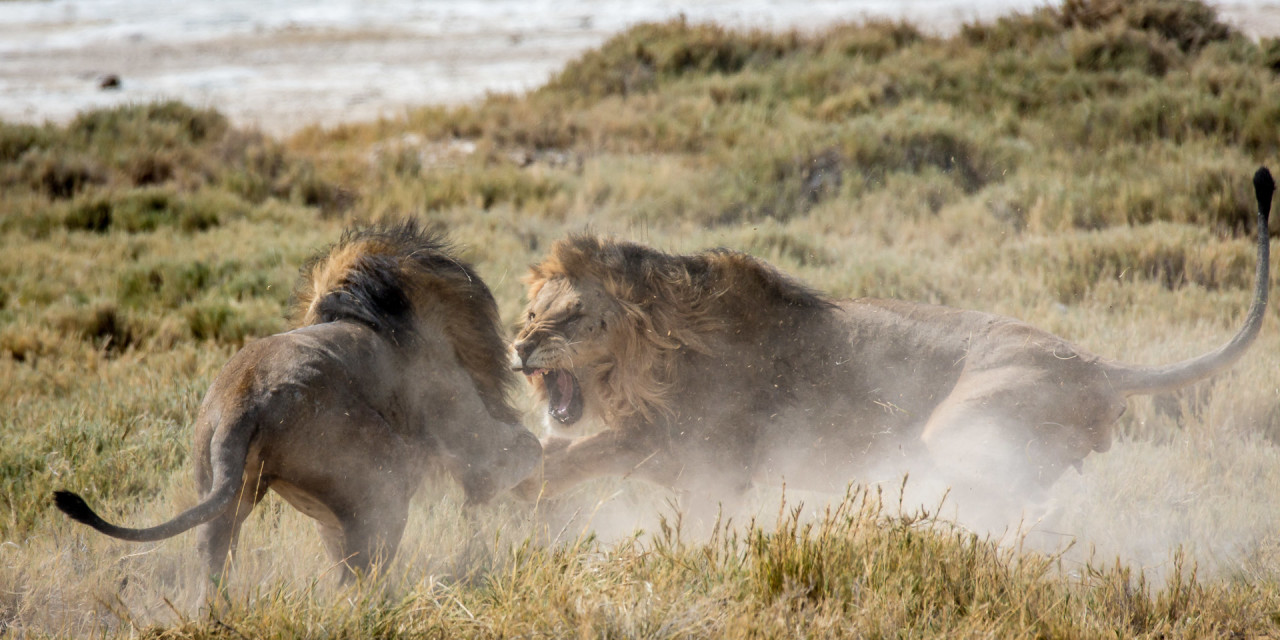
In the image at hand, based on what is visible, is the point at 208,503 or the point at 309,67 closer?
the point at 208,503

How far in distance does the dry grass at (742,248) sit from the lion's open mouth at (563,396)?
1.32ft

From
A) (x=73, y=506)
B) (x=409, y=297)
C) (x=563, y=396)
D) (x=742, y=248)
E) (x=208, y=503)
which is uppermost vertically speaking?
(x=409, y=297)

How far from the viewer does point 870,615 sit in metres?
3.26

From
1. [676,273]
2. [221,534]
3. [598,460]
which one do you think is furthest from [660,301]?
[221,534]

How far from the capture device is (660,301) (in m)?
4.45

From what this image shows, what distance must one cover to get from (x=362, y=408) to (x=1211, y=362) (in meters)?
3.37

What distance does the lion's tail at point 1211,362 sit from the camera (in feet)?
13.5

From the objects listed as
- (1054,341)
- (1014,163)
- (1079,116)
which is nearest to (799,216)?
(1014,163)

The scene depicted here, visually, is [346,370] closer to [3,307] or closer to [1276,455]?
[1276,455]

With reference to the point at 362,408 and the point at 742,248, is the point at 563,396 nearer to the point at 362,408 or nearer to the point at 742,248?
the point at 362,408

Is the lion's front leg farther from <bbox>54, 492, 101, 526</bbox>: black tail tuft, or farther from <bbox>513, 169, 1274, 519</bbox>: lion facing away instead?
<bbox>54, 492, 101, 526</bbox>: black tail tuft

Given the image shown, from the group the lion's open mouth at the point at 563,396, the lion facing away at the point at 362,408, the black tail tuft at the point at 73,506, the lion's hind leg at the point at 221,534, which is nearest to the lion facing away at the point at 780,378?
the lion's open mouth at the point at 563,396

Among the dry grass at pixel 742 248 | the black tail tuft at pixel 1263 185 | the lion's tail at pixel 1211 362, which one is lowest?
the dry grass at pixel 742 248

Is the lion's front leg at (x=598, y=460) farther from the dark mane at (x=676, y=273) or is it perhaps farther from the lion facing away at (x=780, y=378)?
the dark mane at (x=676, y=273)
